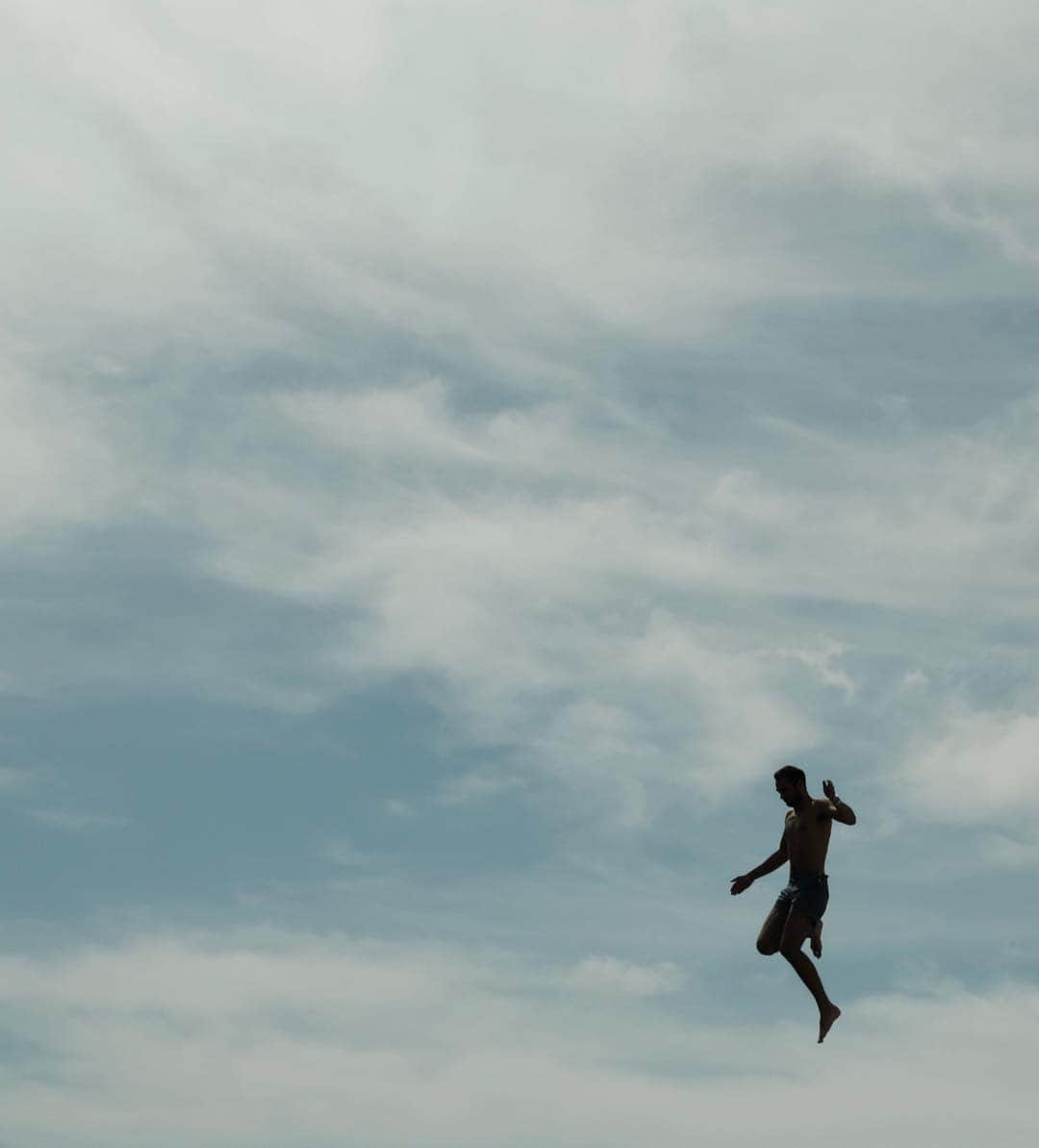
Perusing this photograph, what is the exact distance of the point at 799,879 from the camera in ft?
109

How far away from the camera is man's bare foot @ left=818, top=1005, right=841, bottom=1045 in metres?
32.8

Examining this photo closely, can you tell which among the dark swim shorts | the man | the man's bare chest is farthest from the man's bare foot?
the man's bare chest

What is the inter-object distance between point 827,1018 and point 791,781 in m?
3.97

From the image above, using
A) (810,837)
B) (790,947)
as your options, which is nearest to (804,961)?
(790,947)

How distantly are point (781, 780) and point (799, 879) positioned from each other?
1778 mm

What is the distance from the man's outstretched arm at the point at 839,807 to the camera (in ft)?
102

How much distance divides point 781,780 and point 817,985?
3601mm

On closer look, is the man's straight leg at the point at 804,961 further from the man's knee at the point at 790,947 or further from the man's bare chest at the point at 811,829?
the man's bare chest at the point at 811,829

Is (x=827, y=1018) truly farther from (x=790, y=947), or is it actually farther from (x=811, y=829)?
(x=811, y=829)

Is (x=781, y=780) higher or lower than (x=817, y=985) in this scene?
higher

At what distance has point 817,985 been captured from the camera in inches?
1318

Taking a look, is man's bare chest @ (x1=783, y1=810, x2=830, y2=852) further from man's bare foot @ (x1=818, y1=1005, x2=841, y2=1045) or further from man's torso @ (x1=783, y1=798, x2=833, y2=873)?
man's bare foot @ (x1=818, y1=1005, x2=841, y2=1045)

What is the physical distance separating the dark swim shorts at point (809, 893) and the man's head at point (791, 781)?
4.68 feet

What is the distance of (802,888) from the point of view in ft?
108
